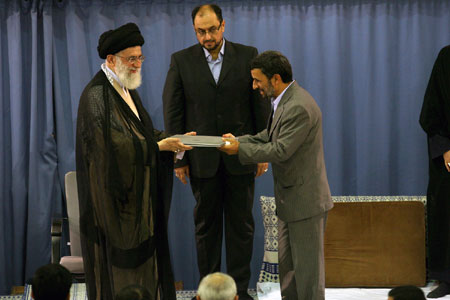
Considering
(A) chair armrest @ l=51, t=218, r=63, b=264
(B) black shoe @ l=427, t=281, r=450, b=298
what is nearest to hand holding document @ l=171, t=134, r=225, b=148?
(A) chair armrest @ l=51, t=218, r=63, b=264

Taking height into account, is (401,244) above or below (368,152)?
below

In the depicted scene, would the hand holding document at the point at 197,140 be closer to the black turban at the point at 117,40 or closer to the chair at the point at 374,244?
the black turban at the point at 117,40

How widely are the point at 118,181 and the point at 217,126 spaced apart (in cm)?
121

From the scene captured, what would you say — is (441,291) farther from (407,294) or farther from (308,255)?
(407,294)

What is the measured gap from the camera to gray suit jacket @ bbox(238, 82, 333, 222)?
4.43 m

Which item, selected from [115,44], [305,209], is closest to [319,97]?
[305,209]

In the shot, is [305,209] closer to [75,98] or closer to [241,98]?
[241,98]

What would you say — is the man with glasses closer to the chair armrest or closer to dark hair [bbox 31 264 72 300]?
the chair armrest

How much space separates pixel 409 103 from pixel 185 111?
2.00 m

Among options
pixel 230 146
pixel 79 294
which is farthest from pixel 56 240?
pixel 230 146

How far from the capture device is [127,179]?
13.9 ft

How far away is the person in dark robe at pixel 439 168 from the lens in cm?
545

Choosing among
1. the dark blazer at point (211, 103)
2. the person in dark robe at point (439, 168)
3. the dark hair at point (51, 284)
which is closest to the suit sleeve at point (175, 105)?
the dark blazer at point (211, 103)

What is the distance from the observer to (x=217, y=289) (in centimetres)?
320
